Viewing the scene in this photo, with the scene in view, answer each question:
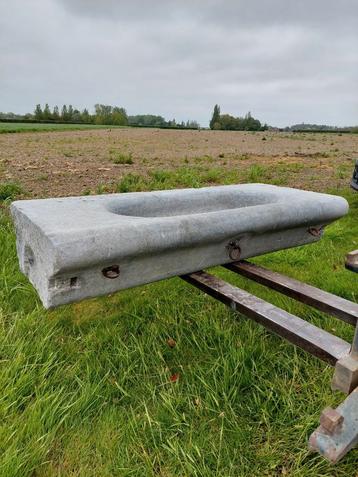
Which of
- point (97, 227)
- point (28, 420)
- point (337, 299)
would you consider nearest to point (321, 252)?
point (337, 299)

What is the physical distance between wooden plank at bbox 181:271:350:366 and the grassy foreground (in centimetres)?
26

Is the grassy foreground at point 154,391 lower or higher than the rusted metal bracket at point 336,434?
lower

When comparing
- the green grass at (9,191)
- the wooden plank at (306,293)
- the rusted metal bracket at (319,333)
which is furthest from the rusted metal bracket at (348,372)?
the green grass at (9,191)

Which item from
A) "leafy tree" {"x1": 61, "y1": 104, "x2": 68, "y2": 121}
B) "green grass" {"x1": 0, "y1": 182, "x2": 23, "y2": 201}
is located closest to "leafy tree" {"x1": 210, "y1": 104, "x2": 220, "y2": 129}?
"leafy tree" {"x1": 61, "y1": 104, "x2": 68, "y2": 121}

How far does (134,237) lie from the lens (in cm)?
159

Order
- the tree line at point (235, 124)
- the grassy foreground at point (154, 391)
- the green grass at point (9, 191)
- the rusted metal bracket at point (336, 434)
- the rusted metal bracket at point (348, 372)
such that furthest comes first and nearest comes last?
the tree line at point (235, 124)
the green grass at point (9, 191)
the grassy foreground at point (154, 391)
the rusted metal bracket at point (348, 372)
the rusted metal bracket at point (336, 434)

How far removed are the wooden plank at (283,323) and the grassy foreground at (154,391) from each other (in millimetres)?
261

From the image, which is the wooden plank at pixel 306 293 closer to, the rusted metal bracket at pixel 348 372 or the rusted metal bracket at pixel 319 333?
the rusted metal bracket at pixel 319 333

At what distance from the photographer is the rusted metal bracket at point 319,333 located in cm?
Answer: 120

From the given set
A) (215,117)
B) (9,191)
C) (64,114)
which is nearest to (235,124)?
(215,117)

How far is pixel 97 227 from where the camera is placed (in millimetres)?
1551

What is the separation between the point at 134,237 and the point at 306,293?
3.13ft

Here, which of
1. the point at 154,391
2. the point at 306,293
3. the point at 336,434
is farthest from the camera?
the point at 306,293

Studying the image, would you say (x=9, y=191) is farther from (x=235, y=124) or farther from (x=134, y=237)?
(x=235, y=124)
